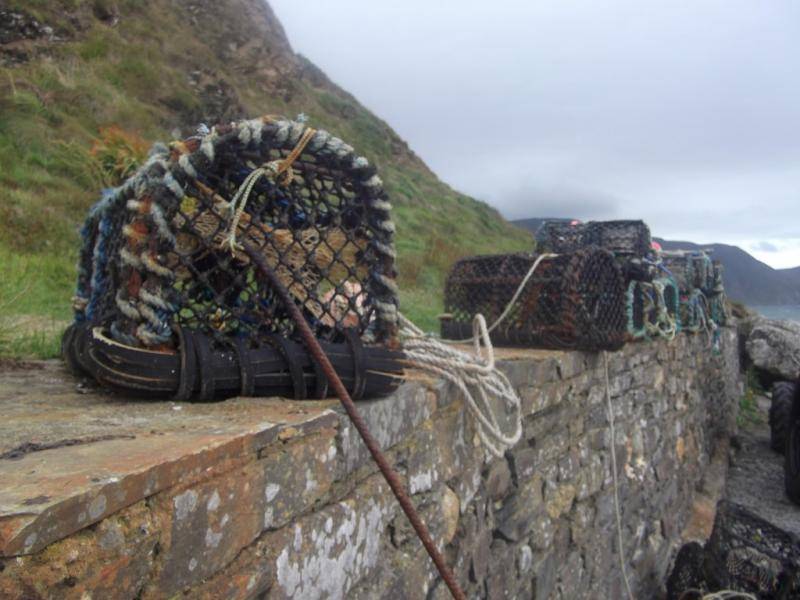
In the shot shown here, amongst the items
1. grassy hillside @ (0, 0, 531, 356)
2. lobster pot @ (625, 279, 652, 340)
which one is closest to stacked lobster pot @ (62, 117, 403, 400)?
grassy hillside @ (0, 0, 531, 356)

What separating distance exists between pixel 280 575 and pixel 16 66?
12.9 metres

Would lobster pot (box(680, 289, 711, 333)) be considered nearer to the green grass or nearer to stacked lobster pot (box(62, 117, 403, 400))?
the green grass

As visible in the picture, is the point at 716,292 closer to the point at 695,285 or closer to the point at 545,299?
the point at 695,285

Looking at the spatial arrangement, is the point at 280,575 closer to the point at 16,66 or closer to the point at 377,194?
the point at 377,194

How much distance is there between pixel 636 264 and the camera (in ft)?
13.4

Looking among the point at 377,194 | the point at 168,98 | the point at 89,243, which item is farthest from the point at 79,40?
the point at 377,194

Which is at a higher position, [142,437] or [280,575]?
[142,437]

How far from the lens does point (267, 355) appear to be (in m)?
1.66

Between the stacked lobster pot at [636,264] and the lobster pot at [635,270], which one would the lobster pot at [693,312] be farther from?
the lobster pot at [635,270]

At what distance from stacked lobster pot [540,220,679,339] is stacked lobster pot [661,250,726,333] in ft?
2.64

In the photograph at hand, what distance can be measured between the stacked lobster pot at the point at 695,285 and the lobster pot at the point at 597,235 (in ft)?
2.80

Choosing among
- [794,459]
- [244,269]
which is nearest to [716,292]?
[794,459]

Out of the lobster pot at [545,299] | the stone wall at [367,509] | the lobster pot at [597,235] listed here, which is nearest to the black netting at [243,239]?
the stone wall at [367,509]

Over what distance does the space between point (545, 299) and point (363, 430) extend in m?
2.33
